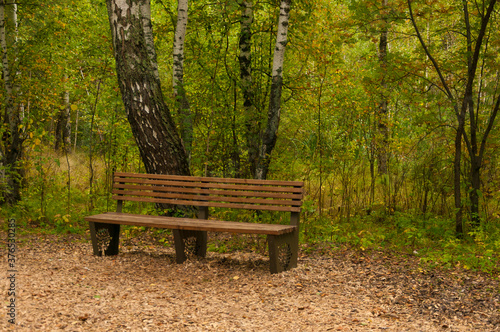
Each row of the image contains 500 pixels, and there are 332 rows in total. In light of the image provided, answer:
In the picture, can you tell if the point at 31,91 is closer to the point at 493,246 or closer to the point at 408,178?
the point at 408,178

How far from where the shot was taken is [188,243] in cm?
501

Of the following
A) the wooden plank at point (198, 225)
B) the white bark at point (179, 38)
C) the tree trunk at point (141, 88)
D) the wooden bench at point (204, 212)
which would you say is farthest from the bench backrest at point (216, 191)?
the white bark at point (179, 38)

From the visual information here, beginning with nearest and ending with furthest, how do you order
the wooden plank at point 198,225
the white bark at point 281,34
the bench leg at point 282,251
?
the wooden plank at point 198,225, the bench leg at point 282,251, the white bark at point 281,34

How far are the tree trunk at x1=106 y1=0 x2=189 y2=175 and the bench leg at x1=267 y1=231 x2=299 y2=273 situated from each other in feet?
6.35

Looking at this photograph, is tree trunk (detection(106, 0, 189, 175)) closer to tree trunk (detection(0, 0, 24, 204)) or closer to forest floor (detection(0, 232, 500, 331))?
forest floor (detection(0, 232, 500, 331))

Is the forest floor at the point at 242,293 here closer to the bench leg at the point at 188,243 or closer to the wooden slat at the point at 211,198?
the bench leg at the point at 188,243

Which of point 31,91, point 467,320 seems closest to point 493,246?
point 467,320

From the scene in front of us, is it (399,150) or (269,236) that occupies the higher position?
(399,150)

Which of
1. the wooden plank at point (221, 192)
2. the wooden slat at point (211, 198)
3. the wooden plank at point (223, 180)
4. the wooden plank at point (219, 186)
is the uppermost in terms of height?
the wooden plank at point (223, 180)

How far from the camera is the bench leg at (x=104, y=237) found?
5125 mm

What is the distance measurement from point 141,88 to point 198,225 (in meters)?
2.11

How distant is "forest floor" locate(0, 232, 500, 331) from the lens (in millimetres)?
3340

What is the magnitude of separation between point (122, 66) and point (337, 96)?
11.3 feet

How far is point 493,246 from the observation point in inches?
213
